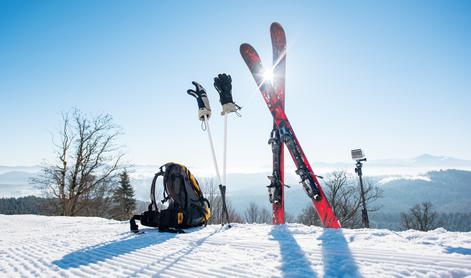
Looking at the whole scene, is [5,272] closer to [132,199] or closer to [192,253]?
[192,253]

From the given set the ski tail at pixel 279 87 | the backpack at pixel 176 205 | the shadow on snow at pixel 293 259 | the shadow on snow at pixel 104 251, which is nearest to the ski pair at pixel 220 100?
the backpack at pixel 176 205

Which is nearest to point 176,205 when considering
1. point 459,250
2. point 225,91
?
point 225,91

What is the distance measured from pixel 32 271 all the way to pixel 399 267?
116 inches

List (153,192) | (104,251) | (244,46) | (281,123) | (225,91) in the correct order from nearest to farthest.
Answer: (104,251) → (153,192) → (225,91) → (281,123) → (244,46)

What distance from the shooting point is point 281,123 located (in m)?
5.65

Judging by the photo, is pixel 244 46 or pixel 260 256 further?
pixel 244 46

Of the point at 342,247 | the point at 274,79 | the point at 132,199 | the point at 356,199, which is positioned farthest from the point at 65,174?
the point at 356,199

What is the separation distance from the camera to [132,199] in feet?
92.6

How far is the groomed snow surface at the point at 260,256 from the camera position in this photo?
70.7 inches

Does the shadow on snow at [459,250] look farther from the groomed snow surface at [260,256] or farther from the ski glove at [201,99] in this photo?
the ski glove at [201,99]

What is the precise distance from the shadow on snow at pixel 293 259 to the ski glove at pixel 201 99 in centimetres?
281

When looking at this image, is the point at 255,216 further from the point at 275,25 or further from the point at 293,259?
the point at 293,259

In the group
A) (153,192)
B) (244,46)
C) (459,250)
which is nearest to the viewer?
(459,250)

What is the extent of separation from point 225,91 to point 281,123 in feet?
5.14
